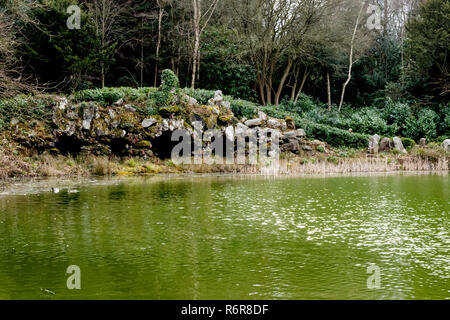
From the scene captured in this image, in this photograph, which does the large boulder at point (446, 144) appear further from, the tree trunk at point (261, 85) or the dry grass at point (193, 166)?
the tree trunk at point (261, 85)

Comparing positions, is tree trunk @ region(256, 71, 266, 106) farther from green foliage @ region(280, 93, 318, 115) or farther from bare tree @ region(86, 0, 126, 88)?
bare tree @ region(86, 0, 126, 88)

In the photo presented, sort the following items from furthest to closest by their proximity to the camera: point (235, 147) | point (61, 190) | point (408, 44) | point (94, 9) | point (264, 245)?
point (408, 44)
point (94, 9)
point (235, 147)
point (61, 190)
point (264, 245)

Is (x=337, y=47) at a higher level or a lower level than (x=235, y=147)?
higher

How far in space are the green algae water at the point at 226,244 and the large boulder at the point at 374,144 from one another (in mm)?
11198

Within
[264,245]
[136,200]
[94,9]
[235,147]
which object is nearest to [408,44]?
[235,147]

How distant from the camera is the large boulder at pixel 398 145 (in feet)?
84.6

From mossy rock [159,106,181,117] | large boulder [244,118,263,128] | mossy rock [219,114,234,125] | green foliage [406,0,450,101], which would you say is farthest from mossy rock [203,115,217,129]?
green foliage [406,0,450,101]

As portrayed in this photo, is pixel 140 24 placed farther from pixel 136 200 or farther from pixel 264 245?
pixel 264 245

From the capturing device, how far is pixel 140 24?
3155 cm

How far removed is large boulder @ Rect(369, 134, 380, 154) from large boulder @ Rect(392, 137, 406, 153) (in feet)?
2.69

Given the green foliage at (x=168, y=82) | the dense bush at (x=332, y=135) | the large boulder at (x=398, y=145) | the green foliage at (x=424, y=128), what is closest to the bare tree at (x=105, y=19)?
the green foliage at (x=168, y=82)

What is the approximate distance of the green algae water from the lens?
596cm

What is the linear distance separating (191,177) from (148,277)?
43.8 ft

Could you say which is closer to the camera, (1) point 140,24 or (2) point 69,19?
(2) point 69,19
